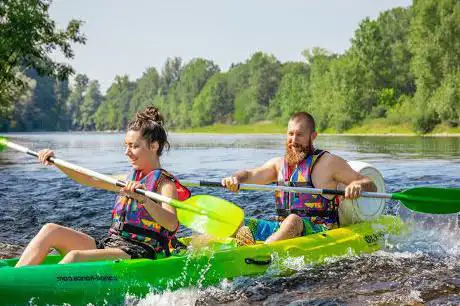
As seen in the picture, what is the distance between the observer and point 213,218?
186 inches

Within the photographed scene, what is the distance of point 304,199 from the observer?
6090 millimetres

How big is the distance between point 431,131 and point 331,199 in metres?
40.2

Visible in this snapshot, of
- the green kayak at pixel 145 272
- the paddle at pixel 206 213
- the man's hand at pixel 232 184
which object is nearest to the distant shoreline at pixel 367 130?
the man's hand at pixel 232 184

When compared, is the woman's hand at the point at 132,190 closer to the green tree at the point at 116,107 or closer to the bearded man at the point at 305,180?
the bearded man at the point at 305,180

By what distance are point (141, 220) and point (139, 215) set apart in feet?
0.13

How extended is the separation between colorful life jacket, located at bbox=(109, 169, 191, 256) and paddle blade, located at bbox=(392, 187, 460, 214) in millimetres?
2506

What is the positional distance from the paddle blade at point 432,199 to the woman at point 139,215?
246cm

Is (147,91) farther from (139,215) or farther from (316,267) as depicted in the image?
(139,215)

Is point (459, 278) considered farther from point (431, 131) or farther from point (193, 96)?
point (193, 96)

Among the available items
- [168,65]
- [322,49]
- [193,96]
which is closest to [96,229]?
[322,49]

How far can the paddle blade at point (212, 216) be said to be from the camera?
4660 mm

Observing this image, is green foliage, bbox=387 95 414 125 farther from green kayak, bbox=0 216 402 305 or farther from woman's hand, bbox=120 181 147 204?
woman's hand, bbox=120 181 147 204

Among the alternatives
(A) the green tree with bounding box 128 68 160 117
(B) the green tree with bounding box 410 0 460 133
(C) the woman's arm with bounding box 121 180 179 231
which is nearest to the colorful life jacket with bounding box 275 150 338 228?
(C) the woman's arm with bounding box 121 180 179 231

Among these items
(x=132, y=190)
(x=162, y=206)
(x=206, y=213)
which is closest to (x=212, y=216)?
(x=206, y=213)
